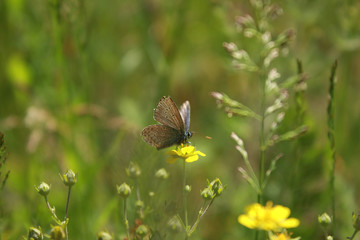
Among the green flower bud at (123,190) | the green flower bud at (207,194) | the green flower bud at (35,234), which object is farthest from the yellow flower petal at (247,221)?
the green flower bud at (35,234)

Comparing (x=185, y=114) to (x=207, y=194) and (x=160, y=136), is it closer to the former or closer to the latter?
(x=160, y=136)

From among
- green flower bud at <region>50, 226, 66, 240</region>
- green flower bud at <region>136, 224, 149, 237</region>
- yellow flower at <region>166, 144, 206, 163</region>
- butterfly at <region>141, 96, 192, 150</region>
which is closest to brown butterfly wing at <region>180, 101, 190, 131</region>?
butterfly at <region>141, 96, 192, 150</region>

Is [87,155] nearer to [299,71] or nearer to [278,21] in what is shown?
[299,71]

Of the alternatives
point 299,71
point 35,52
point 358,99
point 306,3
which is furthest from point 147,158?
point 358,99

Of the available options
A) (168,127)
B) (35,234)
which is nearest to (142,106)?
(168,127)

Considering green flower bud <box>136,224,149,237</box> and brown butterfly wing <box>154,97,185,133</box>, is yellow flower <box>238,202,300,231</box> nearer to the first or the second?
green flower bud <box>136,224,149,237</box>

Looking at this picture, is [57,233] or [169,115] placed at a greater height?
[169,115]
